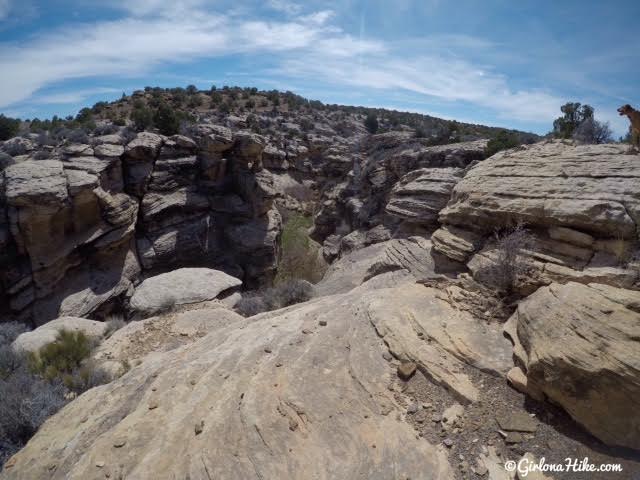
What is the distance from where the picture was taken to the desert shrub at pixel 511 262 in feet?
16.5

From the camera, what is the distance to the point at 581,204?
4.92m

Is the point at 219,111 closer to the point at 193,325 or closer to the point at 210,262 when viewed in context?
the point at 210,262

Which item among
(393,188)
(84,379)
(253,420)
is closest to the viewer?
(253,420)

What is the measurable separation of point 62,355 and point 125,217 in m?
10.5

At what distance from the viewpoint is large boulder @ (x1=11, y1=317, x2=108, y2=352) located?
7.68 m

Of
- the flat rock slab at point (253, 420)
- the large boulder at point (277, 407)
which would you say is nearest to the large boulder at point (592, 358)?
the large boulder at point (277, 407)

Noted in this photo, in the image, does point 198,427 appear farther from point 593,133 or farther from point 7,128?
point 7,128

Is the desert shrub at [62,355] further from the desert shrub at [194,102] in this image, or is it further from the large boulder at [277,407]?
the desert shrub at [194,102]

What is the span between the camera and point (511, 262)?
509 cm

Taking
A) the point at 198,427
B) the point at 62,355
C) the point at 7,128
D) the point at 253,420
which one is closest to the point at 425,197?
the point at 253,420

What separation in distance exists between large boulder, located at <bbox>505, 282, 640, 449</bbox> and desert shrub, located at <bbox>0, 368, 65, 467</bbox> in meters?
6.10

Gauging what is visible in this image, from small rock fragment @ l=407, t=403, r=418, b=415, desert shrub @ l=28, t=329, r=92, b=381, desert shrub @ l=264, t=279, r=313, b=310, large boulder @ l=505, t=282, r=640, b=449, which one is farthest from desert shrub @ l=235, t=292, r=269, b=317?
large boulder @ l=505, t=282, r=640, b=449

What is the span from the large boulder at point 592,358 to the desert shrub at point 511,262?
110cm

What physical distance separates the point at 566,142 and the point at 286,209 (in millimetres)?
21753
